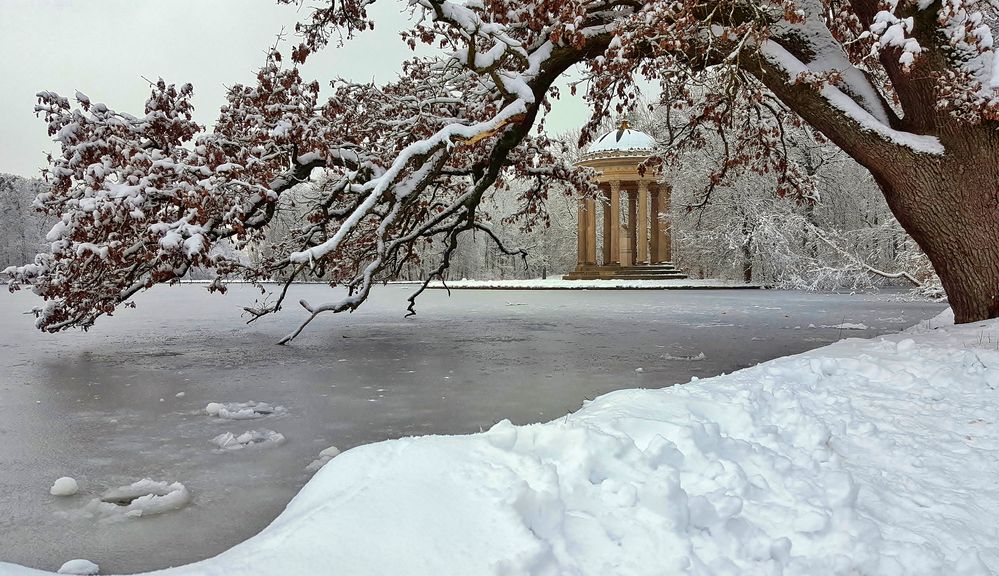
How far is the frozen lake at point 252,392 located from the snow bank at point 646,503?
32.3 inches

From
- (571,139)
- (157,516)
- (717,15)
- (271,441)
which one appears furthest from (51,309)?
(571,139)

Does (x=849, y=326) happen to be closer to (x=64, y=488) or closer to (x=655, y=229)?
(x=64, y=488)

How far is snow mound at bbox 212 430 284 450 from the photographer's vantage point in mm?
4207

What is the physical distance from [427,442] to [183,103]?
9.68 metres

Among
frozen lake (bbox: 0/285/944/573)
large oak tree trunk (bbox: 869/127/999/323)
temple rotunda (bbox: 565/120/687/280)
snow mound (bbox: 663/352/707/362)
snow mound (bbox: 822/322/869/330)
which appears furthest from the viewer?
temple rotunda (bbox: 565/120/687/280)

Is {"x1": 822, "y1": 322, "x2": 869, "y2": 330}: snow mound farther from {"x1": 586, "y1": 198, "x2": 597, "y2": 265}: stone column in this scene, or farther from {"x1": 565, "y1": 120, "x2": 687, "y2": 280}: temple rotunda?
{"x1": 586, "y1": 198, "x2": 597, "y2": 265}: stone column

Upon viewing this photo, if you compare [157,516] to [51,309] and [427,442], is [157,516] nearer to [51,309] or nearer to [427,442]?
[427,442]

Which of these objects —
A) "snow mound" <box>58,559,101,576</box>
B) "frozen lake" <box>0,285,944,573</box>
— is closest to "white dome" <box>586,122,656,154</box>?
"frozen lake" <box>0,285,944,573</box>

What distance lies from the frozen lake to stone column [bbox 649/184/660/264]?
24.1m

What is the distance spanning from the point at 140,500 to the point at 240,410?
2.06 meters

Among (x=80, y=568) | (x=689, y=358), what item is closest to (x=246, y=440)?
(x=80, y=568)

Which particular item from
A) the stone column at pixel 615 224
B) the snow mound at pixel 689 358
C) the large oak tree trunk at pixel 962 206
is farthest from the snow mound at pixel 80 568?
the stone column at pixel 615 224

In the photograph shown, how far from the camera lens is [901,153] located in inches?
279

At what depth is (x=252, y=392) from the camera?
6.07 m
